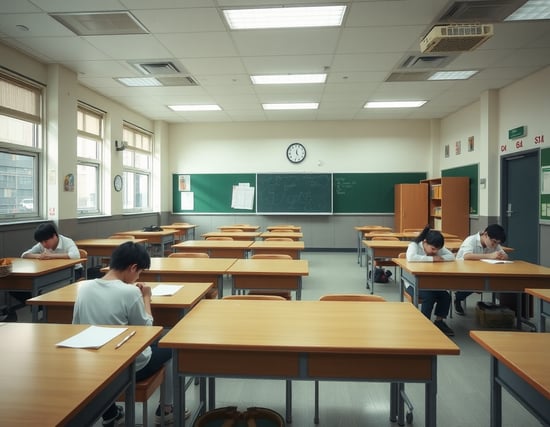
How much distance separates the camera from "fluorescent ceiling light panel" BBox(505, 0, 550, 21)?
382 cm

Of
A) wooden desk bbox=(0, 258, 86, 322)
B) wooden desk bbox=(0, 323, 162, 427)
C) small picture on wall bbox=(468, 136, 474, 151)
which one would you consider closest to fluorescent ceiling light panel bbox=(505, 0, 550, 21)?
small picture on wall bbox=(468, 136, 474, 151)

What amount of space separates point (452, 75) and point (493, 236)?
333 cm

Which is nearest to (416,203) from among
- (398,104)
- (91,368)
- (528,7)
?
(398,104)

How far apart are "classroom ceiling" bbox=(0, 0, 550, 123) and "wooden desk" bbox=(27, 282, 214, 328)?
9.78 ft

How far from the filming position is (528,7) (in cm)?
389

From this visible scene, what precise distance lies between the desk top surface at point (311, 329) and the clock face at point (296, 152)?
297 inches

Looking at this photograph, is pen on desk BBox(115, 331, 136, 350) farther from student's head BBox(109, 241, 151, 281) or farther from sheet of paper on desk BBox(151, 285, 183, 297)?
sheet of paper on desk BBox(151, 285, 183, 297)

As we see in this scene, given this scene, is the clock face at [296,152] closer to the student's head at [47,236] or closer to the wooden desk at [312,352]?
the student's head at [47,236]

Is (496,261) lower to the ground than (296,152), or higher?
lower

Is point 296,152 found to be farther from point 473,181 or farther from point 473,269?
point 473,269

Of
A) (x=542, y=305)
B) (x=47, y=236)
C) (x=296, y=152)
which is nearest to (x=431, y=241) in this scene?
(x=542, y=305)

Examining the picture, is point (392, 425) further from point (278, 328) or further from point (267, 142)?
point (267, 142)

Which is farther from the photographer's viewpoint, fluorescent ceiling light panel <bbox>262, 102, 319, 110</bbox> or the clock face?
the clock face

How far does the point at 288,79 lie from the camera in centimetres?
625
